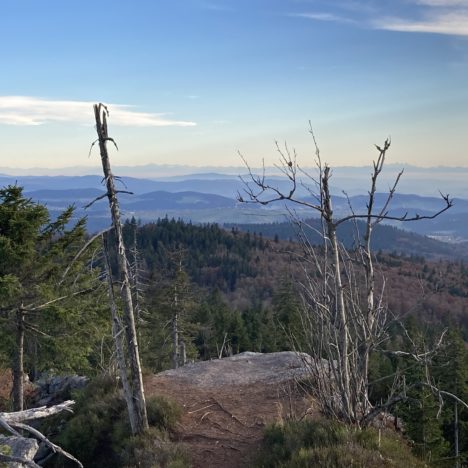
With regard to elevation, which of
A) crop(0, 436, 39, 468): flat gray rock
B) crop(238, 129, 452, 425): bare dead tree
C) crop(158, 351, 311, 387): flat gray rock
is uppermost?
crop(238, 129, 452, 425): bare dead tree

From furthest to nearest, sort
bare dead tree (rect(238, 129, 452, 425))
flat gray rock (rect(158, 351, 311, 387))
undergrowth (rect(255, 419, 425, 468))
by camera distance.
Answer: flat gray rock (rect(158, 351, 311, 387)) → undergrowth (rect(255, 419, 425, 468)) → bare dead tree (rect(238, 129, 452, 425))

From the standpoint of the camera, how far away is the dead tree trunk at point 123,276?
9.09 meters

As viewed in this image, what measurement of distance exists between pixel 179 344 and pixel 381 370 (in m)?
12.6

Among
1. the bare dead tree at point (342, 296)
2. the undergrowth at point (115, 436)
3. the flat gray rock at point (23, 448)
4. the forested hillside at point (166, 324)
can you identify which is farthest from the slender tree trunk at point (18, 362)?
the bare dead tree at point (342, 296)

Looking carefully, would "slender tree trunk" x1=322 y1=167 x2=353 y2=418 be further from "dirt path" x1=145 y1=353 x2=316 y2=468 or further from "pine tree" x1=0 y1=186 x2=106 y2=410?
"pine tree" x1=0 y1=186 x2=106 y2=410

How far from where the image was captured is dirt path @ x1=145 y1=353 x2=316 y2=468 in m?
10.1

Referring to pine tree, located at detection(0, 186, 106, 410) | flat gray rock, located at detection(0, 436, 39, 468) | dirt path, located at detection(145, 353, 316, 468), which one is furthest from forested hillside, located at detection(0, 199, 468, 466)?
flat gray rock, located at detection(0, 436, 39, 468)

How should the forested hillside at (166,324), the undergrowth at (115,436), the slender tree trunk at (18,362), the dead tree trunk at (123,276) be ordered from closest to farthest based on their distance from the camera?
1. the dead tree trunk at (123,276)
2. the undergrowth at (115,436)
3. the forested hillside at (166,324)
4. the slender tree trunk at (18,362)

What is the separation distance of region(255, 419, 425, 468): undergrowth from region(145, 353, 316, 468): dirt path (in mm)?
832

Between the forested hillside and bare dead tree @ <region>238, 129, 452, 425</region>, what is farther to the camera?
the forested hillside

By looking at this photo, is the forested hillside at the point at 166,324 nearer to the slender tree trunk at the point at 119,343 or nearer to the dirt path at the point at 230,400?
the slender tree trunk at the point at 119,343

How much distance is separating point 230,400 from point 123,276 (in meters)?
5.43

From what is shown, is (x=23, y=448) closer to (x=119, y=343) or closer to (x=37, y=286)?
(x=119, y=343)

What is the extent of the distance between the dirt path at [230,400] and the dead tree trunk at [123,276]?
1.21 m
